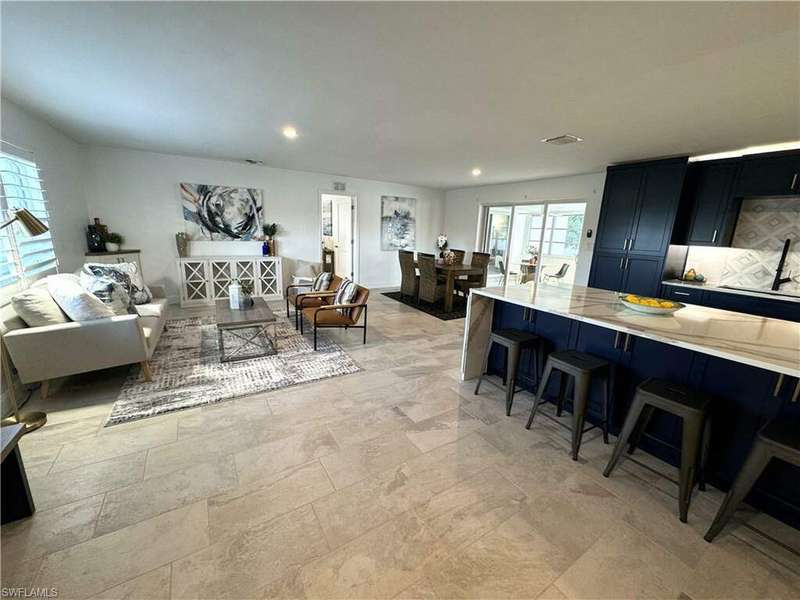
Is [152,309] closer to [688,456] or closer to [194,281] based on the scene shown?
[194,281]

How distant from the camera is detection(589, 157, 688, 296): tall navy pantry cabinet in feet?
12.9

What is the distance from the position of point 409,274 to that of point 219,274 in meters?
3.41

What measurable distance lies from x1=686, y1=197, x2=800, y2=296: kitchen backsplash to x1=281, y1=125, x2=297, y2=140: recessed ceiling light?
5445 mm

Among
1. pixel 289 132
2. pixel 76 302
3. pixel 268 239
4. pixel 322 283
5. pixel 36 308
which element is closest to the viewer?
pixel 36 308

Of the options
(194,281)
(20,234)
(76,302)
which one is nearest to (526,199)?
(194,281)

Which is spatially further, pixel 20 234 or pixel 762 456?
pixel 20 234

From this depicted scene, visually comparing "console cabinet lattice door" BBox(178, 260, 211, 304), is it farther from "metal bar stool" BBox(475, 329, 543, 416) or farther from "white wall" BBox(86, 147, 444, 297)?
"metal bar stool" BBox(475, 329, 543, 416)

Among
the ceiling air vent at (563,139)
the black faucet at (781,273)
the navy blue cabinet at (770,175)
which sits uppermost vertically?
the ceiling air vent at (563,139)

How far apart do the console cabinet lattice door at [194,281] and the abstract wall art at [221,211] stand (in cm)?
56

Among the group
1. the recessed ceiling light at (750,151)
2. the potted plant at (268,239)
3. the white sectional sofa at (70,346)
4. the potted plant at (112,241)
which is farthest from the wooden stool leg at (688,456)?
the potted plant at (112,241)

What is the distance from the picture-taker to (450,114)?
8.90ft

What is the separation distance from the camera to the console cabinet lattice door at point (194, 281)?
499 centimetres

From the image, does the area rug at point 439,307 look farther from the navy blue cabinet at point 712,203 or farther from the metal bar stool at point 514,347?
the navy blue cabinet at point 712,203

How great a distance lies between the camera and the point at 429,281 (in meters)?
5.74
